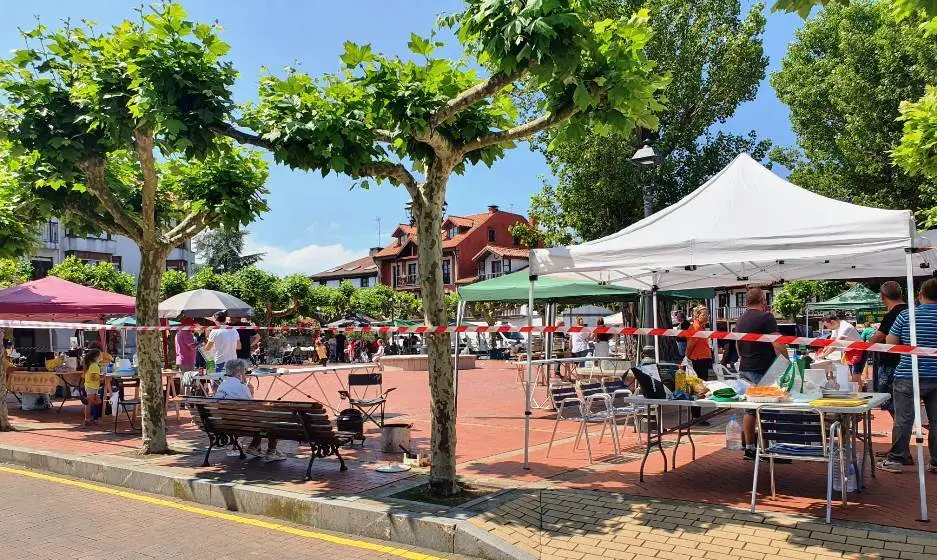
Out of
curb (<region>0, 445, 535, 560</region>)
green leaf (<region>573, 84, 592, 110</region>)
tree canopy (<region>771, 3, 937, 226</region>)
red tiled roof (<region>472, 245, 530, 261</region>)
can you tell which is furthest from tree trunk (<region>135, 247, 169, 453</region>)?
red tiled roof (<region>472, 245, 530, 261</region>)

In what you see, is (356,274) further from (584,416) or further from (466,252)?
(584,416)

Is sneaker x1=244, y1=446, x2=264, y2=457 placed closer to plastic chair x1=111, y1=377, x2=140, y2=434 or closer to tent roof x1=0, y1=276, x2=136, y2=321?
plastic chair x1=111, y1=377, x2=140, y2=434

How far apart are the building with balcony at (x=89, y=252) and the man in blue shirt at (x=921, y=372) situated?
51.8 m

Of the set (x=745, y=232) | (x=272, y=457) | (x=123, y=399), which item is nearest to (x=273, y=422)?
(x=272, y=457)

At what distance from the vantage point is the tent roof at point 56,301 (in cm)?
1357

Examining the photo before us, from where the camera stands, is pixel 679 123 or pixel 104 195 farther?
pixel 679 123

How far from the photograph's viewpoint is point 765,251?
269 inches

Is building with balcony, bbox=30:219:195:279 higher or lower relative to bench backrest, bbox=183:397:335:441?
higher

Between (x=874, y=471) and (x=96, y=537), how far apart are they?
7.22 meters

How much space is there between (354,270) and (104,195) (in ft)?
222

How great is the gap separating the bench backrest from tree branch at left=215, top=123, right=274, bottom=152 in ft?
8.94

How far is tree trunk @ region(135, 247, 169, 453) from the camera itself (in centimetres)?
933

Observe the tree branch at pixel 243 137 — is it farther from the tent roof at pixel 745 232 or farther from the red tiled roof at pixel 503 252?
the red tiled roof at pixel 503 252

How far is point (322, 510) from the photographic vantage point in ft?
21.2
